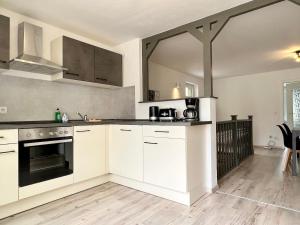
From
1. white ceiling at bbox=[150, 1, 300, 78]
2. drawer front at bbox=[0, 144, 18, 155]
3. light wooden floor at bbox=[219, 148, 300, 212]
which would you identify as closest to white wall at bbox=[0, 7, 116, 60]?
drawer front at bbox=[0, 144, 18, 155]

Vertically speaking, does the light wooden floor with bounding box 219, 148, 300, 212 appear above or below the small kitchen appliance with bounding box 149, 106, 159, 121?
below

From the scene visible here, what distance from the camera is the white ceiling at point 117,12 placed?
2348mm

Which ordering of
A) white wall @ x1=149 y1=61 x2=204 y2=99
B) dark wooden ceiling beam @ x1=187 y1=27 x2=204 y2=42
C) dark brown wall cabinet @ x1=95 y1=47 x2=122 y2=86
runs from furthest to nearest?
1. white wall @ x1=149 y1=61 x2=204 y2=99
2. dark brown wall cabinet @ x1=95 y1=47 x2=122 y2=86
3. dark wooden ceiling beam @ x1=187 y1=27 x2=204 y2=42

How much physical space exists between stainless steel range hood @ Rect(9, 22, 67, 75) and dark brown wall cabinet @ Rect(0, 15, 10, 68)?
79mm

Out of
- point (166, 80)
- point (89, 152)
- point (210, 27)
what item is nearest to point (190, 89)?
point (166, 80)

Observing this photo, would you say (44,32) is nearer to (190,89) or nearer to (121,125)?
(121,125)

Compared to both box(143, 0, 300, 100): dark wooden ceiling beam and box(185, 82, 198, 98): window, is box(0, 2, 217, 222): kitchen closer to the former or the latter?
box(143, 0, 300, 100): dark wooden ceiling beam

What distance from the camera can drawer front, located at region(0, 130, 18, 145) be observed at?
72.4 inches

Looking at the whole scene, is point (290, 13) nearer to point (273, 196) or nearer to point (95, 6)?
point (273, 196)

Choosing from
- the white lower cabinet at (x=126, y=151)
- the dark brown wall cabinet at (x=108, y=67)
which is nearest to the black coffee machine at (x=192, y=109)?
the white lower cabinet at (x=126, y=151)

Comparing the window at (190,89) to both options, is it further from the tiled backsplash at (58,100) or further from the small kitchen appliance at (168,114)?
the small kitchen appliance at (168,114)

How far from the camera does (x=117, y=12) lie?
8.44ft

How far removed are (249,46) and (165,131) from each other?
3.01 m

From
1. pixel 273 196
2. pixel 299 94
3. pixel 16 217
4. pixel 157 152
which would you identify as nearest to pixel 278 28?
pixel 273 196
